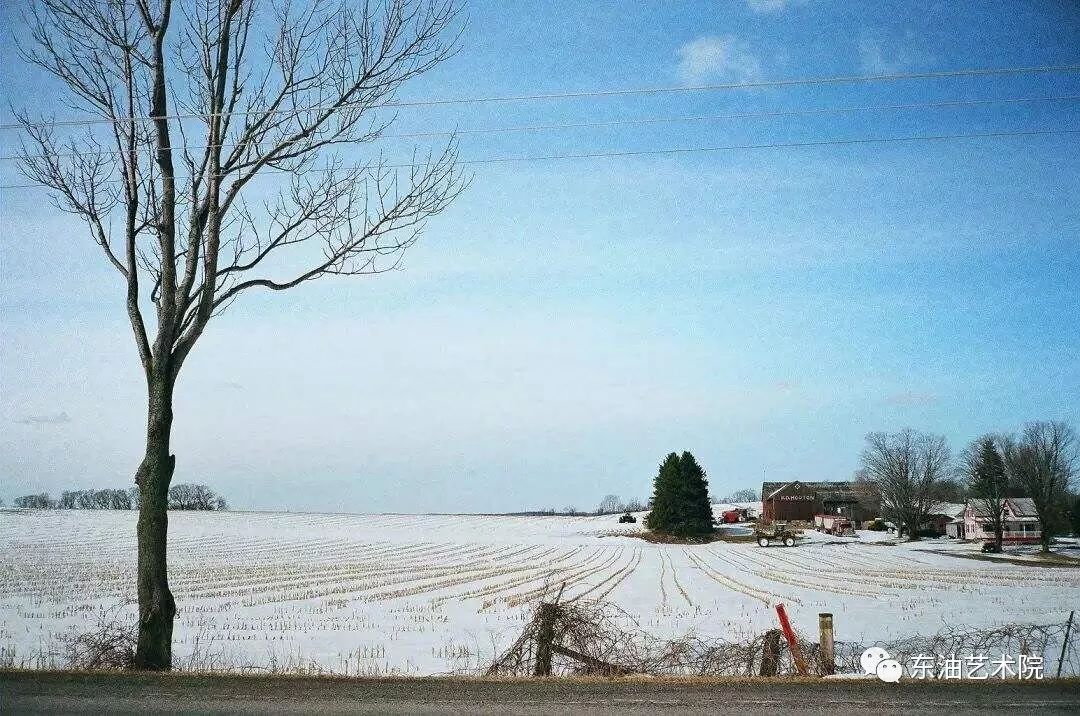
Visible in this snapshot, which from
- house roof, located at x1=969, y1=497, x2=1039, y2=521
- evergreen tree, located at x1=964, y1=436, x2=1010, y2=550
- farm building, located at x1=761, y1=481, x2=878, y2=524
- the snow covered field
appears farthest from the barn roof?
the snow covered field

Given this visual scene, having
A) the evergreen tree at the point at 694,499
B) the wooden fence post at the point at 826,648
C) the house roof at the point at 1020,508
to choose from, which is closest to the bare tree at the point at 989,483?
the house roof at the point at 1020,508

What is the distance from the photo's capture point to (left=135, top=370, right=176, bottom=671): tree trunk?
31.5ft

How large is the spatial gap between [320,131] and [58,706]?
776cm

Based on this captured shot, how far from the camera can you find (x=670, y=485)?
75.3m

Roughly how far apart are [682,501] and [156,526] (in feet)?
223

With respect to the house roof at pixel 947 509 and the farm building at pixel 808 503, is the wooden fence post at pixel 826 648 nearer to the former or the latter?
the house roof at pixel 947 509

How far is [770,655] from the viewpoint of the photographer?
9.22 m

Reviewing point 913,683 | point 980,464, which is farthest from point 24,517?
point 980,464

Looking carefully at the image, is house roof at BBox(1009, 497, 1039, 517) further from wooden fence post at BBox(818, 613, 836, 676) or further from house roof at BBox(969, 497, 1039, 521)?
wooden fence post at BBox(818, 613, 836, 676)

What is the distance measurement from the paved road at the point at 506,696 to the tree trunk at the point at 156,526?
1395mm

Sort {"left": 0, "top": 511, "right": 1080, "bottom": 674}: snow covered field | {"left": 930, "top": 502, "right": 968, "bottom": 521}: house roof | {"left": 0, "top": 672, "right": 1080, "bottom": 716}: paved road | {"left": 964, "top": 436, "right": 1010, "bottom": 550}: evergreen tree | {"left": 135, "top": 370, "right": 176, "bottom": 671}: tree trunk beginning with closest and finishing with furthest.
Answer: {"left": 0, "top": 672, "right": 1080, "bottom": 716}: paved road → {"left": 135, "top": 370, "right": 176, "bottom": 671}: tree trunk → {"left": 0, "top": 511, "right": 1080, "bottom": 674}: snow covered field → {"left": 964, "top": 436, "right": 1010, "bottom": 550}: evergreen tree → {"left": 930, "top": 502, "right": 968, "bottom": 521}: house roof

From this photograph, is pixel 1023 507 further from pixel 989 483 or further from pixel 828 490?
pixel 828 490

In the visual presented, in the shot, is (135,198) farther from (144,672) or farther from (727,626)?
(727,626)

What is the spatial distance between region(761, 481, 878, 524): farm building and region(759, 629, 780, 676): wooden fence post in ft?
363
